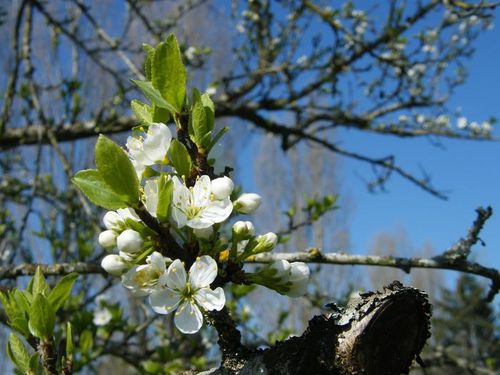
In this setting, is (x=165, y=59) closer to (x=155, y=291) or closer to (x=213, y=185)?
(x=213, y=185)

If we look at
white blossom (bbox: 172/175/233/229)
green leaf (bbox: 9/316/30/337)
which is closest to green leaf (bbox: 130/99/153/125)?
white blossom (bbox: 172/175/233/229)

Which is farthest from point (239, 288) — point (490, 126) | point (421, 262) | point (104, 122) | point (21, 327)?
point (490, 126)

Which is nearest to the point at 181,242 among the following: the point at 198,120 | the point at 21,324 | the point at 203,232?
the point at 203,232

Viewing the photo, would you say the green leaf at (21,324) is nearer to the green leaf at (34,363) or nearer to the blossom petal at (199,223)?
the green leaf at (34,363)

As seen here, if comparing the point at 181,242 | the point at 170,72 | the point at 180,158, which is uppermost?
the point at 170,72

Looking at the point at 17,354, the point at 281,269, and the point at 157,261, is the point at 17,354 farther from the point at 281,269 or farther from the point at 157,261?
the point at 281,269

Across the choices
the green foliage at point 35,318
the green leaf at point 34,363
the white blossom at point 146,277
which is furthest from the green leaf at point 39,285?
the white blossom at point 146,277

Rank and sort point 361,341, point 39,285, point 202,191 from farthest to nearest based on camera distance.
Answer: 1. point 39,285
2. point 202,191
3. point 361,341
